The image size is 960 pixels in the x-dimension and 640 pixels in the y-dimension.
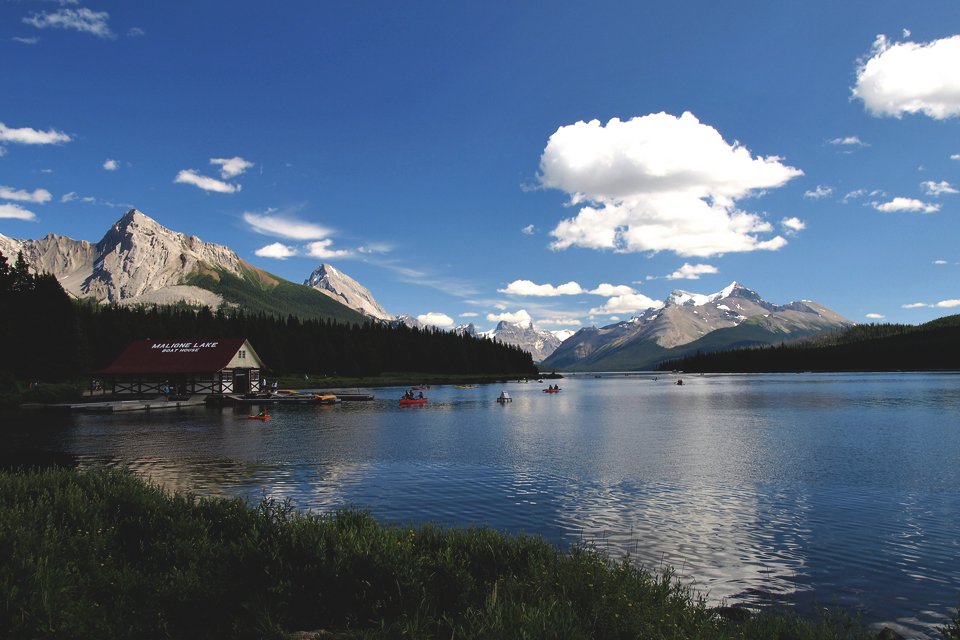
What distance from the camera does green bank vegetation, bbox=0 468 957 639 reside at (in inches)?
380

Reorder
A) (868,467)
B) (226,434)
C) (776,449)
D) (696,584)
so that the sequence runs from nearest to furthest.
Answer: (696,584) < (868,467) < (776,449) < (226,434)

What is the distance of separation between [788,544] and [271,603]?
1693 centimetres

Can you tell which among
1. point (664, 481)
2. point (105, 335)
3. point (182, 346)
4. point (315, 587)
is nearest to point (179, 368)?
point (182, 346)

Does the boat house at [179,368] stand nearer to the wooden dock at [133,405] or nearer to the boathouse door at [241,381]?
the boathouse door at [241,381]

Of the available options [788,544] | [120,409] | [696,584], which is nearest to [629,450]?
[788,544]

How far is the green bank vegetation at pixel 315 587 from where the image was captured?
31.6 feet

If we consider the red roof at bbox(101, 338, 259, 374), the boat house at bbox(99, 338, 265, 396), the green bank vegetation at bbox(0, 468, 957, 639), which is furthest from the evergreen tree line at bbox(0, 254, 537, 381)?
the green bank vegetation at bbox(0, 468, 957, 639)

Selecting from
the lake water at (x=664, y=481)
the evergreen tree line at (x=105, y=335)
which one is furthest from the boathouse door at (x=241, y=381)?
the lake water at (x=664, y=481)

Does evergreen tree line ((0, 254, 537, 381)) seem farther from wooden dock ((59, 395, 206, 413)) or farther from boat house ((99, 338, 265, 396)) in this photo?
wooden dock ((59, 395, 206, 413))

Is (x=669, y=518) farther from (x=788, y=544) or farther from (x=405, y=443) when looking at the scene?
(x=405, y=443)

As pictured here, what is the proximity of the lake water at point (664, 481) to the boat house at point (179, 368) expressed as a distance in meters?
29.2

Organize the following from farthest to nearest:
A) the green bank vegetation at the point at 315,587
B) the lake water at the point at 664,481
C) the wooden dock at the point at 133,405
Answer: the wooden dock at the point at 133,405, the lake water at the point at 664,481, the green bank vegetation at the point at 315,587

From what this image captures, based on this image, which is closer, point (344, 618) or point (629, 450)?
point (344, 618)

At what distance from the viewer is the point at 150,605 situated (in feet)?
34.4
